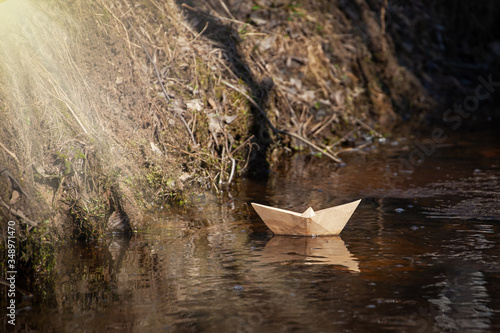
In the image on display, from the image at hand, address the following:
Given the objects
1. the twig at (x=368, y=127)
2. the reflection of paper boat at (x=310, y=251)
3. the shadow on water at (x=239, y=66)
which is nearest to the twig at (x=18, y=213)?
the reflection of paper boat at (x=310, y=251)

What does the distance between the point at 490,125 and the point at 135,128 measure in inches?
295

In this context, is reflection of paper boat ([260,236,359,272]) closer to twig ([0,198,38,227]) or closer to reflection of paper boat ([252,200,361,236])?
reflection of paper boat ([252,200,361,236])

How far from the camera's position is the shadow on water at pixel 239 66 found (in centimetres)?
866

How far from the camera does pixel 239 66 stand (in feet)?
30.0

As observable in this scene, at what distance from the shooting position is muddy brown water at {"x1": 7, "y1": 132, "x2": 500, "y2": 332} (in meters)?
3.95

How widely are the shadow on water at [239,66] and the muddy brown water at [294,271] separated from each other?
125 centimetres

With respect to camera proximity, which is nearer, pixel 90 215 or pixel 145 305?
pixel 145 305

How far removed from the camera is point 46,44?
623 cm

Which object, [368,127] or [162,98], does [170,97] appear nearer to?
[162,98]

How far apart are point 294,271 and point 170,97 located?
3.68 metres

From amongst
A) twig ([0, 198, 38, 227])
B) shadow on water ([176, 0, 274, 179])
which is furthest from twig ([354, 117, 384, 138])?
twig ([0, 198, 38, 227])

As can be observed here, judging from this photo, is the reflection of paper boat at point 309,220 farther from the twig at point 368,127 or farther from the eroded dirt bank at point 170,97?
the twig at point 368,127

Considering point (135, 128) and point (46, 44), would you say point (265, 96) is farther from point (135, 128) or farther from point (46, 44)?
point (46, 44)

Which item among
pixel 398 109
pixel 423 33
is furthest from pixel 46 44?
pixel 423 33
